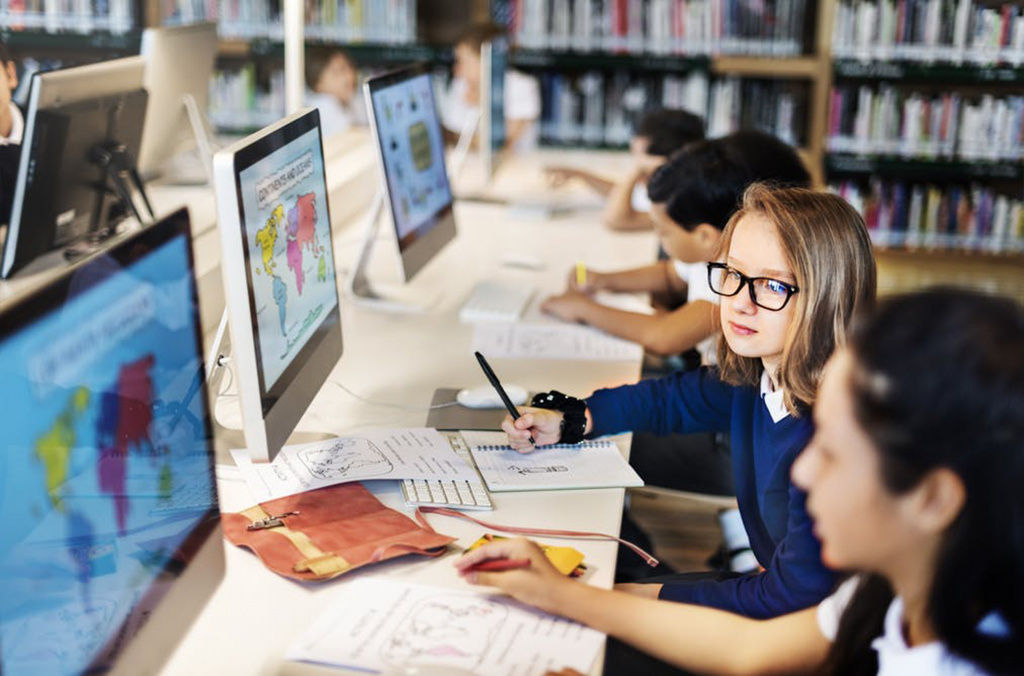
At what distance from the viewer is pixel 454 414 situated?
169 centimetres

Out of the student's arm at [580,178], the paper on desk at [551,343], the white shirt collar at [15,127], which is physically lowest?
the paper on desk at [551,343]

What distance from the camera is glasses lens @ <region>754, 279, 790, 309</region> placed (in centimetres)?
140

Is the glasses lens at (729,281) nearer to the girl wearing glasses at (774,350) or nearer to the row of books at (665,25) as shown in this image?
the girl wearing glasses at (774,350)

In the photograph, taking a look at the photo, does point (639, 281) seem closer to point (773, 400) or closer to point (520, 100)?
point (773, 400)

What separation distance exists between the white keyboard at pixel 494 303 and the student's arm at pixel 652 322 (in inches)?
3.9

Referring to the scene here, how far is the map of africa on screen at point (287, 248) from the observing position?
1.26m

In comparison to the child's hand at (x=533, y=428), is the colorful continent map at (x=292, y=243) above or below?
above

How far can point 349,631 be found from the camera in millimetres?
1078

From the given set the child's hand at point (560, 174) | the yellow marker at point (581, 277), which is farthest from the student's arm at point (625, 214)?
the yellow marker at point (581, 277)

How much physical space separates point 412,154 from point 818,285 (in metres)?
1.06

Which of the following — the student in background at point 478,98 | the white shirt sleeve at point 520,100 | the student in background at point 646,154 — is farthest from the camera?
the white shirt sleeve at point 520,100

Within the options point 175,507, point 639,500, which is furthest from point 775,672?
point 639,500

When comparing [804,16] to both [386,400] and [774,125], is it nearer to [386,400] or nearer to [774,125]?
[774,125]

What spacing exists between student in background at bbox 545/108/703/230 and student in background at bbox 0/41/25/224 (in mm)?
1610
